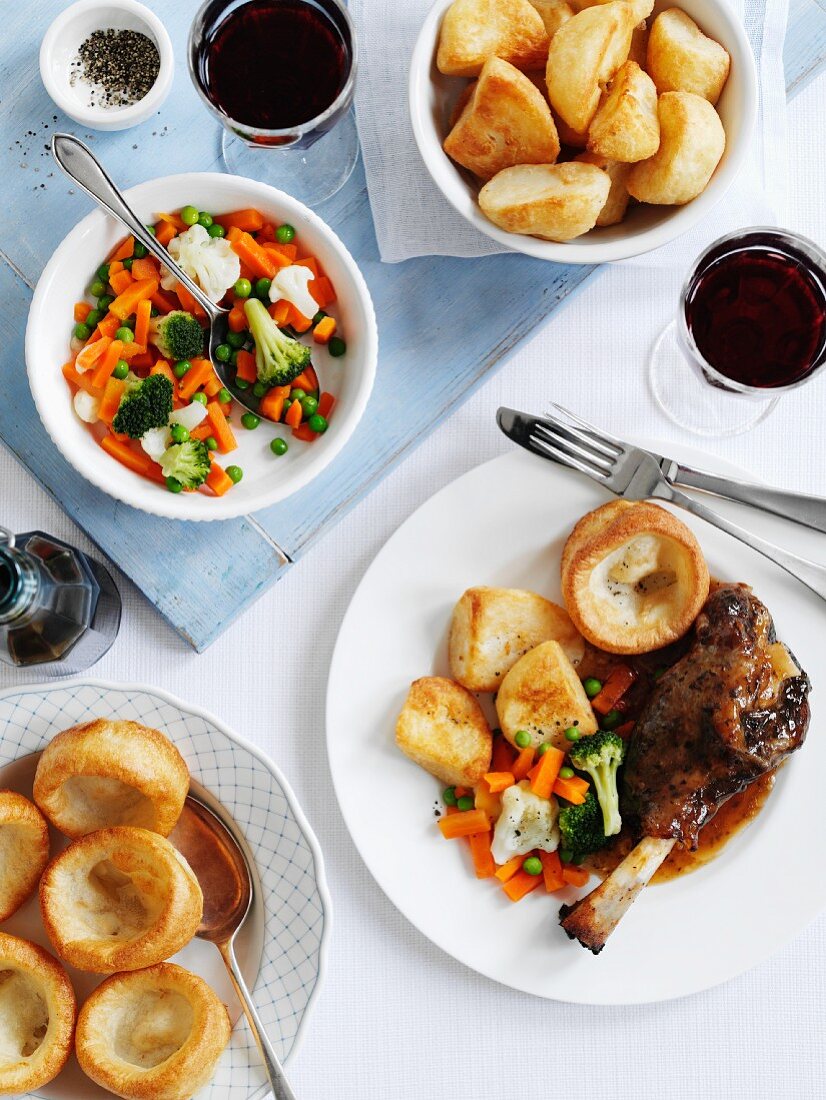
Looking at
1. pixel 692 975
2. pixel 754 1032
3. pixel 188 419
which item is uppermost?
pixel 188 419

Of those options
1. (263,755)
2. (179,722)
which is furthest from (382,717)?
(179,722)

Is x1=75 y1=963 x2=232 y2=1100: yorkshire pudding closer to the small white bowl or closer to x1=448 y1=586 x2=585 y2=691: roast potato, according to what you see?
x1=448 y1=586 x2=585 y2=691: roast potato

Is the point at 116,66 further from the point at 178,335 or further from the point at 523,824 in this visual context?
the point at 523,824

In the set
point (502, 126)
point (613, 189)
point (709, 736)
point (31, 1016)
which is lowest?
point (31, 1016)

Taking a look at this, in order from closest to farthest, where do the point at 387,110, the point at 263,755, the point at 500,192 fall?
the point at 500,192 → the point at 263,755 → the point at 387,110

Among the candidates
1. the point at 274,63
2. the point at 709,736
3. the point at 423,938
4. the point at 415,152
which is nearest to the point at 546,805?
the point at 709,736

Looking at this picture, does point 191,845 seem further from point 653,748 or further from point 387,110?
point 387,110
